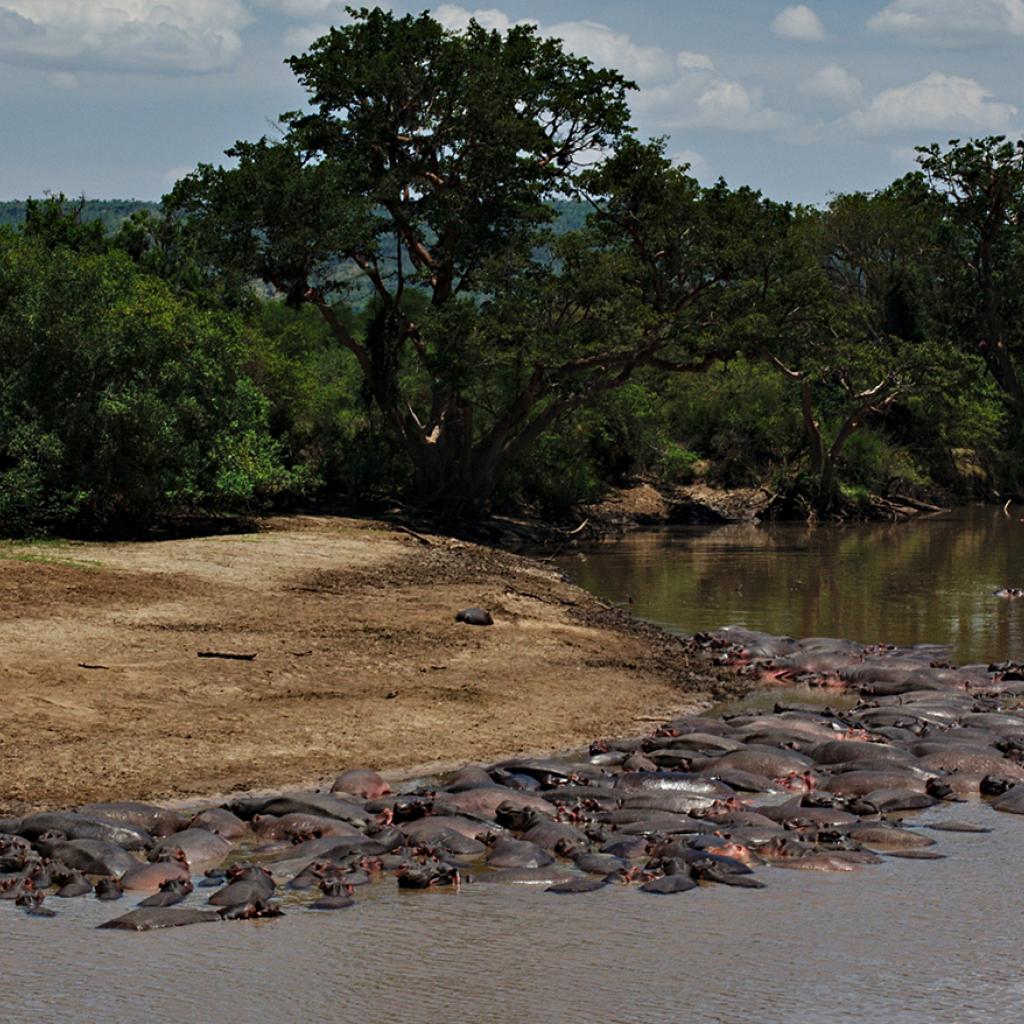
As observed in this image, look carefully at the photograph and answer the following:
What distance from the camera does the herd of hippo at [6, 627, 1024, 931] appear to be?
909cm

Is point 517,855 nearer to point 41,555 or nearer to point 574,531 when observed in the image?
point 41,555

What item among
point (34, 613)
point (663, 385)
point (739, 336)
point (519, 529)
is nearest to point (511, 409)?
point (519, 529)

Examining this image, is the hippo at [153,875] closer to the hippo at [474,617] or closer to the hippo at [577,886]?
the hippo at [577,886]

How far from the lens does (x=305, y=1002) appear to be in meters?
7.31

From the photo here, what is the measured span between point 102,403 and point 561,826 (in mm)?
15491

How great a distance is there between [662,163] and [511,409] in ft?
21.2

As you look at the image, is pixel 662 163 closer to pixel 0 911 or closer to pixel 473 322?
pixel 473 322

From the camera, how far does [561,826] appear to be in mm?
10305

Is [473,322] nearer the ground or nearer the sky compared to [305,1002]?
nearer the sky

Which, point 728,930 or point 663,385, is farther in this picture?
point 663,385

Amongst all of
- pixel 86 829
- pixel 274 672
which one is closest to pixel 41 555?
pixel 274 672

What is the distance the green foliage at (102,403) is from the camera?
77.0 feet

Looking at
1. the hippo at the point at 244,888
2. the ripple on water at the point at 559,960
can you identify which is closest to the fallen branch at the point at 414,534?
the hippo at the point at 244,888

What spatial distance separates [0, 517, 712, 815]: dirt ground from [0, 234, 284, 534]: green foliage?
7.30 ft
